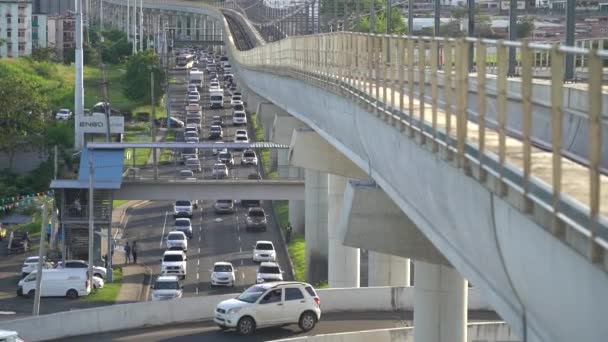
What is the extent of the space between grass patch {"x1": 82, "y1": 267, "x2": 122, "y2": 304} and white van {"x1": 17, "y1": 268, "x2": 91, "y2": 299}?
0.31 metres

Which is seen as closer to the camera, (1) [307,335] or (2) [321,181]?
(1) [307,335]

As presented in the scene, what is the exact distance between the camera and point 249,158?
240 feet

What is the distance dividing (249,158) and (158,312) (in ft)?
152

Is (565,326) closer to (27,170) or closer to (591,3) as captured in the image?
(591,3)

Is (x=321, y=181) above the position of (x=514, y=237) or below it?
below

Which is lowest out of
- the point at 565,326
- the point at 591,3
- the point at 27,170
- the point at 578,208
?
the point at 27,170

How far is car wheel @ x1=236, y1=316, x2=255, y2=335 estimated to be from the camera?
25.5m

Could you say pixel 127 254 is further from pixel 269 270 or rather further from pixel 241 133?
pixel 241 133

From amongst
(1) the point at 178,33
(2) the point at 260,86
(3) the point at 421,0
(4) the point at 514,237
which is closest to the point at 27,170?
(2) the point at 260,86

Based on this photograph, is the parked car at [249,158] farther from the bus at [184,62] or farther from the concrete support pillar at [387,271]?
the bus at [184,62]

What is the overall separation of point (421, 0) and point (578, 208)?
2296cm

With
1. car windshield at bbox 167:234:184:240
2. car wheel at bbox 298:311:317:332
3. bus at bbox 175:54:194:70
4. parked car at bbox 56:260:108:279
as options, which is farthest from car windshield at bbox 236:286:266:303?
bus at bbox 175:54:194:70

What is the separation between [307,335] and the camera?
2564 cm

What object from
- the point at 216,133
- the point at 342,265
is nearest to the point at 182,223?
the point at 342,265
